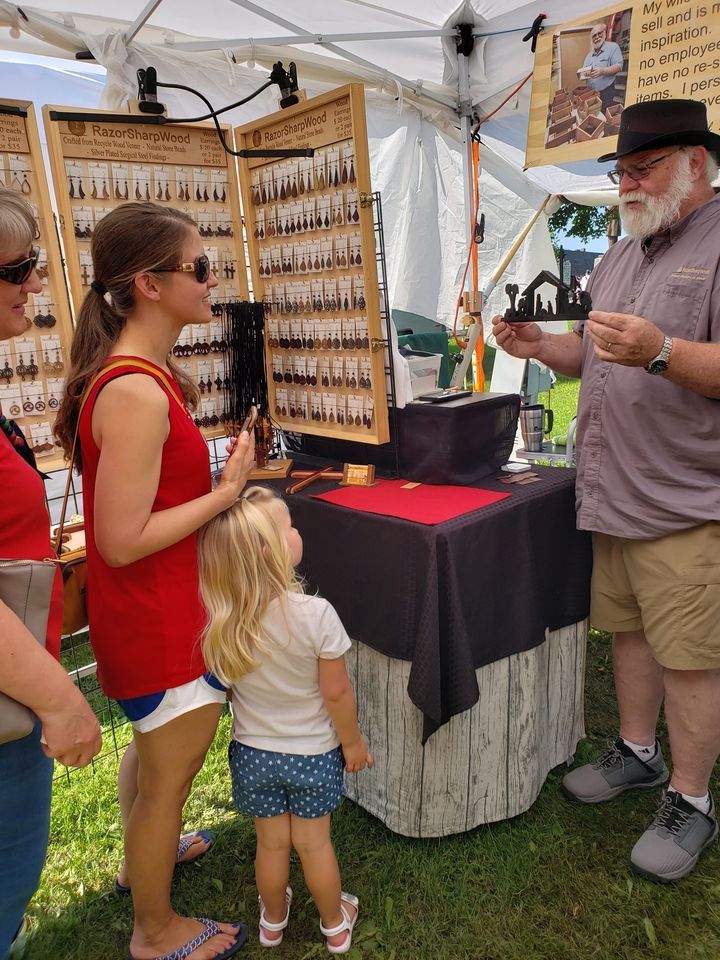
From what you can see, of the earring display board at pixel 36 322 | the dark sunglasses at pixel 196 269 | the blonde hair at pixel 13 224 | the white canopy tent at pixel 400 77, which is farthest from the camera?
the white canopy tent at pixel 400 77

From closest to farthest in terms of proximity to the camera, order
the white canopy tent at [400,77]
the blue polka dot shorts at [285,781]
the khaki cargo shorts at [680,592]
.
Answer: the blue polka dot shorts at [285,781]
the khaki cargo shorts at [680,592]
the white canopy tent at [400,77]

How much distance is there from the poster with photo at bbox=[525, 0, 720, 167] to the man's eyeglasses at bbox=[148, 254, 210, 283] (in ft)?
5.71

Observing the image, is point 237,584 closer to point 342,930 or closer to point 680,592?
point 342,930

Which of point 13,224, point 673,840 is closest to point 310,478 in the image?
point 13,224

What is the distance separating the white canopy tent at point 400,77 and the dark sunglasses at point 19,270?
2.19 meters

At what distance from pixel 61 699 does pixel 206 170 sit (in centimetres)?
215

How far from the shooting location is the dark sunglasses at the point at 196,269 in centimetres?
156

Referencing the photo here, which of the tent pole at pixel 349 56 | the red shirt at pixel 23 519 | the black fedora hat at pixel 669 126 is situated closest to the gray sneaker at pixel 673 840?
the red shirt at pixel 23 519

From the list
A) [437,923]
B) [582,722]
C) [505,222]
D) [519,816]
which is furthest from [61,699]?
[505,222]

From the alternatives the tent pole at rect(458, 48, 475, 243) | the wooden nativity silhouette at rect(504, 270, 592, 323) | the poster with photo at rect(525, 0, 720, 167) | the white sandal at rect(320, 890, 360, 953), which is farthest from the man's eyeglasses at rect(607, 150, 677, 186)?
the tent pole at rect(458, 48, 475, 243)

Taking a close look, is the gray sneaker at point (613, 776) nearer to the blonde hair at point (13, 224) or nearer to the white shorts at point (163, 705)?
the white shorts at point (163, 705)

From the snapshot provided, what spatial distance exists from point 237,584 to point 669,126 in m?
1.70

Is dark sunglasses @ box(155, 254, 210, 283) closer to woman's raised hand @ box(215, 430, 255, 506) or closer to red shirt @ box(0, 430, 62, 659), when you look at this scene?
woman's raised hand @ box(215, 430, 255, 506)

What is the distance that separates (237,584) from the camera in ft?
5.23
